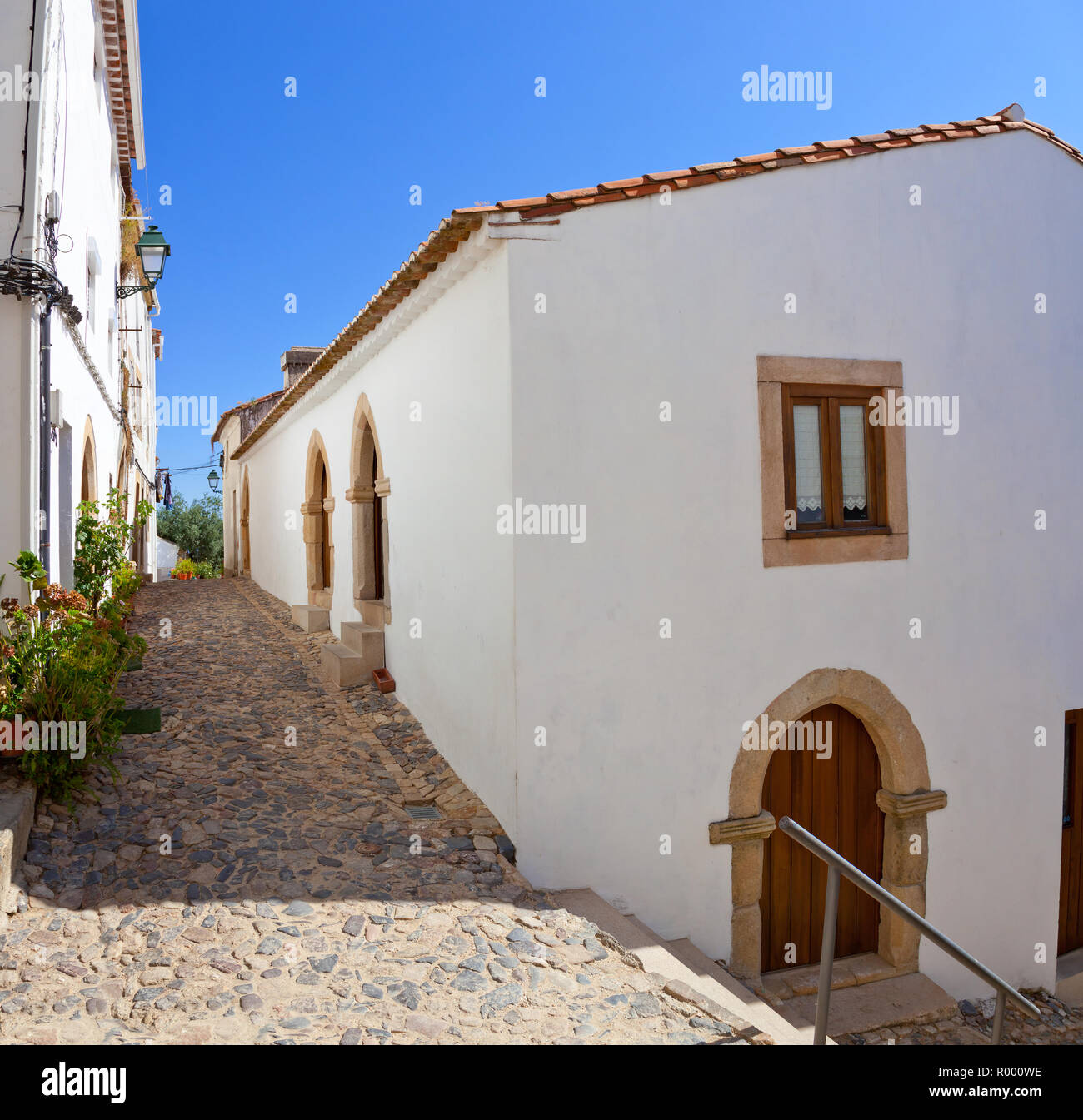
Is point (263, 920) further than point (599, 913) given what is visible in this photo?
No

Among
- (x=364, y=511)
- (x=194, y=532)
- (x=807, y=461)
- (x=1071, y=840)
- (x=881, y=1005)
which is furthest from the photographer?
(x=194, y=532)

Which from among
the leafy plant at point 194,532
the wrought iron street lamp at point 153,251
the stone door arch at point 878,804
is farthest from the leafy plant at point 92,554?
the leafy plant at point 194,532

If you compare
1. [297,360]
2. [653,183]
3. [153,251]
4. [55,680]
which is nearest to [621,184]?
[653,183]

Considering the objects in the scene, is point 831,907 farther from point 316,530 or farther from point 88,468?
point 316,530

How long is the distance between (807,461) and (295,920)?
4.36 m

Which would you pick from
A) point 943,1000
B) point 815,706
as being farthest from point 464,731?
point 943,1000

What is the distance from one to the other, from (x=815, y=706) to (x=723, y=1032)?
2.82 metres

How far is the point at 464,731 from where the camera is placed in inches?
240

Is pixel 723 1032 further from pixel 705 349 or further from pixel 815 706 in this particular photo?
pixel 705 349

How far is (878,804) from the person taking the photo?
20.7ft

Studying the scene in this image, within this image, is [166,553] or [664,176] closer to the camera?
[664,176]

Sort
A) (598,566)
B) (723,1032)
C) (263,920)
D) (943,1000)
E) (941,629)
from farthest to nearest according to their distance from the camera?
1. (941,629)
2. (943,1000)
3. (598,566)
4. (263,920)
5. (723,1032)

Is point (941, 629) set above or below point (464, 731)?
above

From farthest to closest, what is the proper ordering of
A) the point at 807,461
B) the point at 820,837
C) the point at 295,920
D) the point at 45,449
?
the point at 820,837, the point at 807,461, the point at 45,449, the point at 295,920
